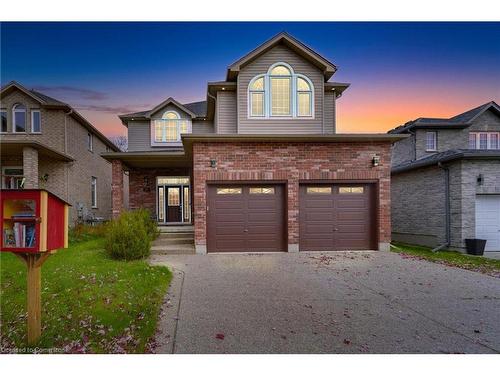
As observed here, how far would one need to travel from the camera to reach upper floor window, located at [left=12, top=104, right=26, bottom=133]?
14602 mm

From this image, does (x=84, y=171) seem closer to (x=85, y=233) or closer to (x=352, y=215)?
(x=85, y=233)

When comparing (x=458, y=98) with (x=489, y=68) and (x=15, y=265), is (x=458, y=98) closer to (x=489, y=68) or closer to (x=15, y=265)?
(x=489, y=68)

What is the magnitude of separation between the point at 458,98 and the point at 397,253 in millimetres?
6657

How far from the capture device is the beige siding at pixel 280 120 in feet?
37.2

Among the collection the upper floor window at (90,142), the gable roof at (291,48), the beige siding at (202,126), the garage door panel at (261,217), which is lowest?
the garage door panel at (261,217)

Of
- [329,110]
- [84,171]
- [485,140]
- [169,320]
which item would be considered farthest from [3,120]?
[485,140]

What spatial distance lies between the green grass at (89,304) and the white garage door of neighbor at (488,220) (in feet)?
36.3

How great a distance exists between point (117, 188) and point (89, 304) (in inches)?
322

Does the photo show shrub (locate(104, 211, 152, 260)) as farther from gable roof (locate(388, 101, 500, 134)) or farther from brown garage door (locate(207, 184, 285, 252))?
gable roof (locate(388, 101, 500, 134))

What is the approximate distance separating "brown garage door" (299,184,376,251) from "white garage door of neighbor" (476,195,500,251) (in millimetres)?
4481

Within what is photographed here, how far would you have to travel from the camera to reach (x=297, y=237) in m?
9.53

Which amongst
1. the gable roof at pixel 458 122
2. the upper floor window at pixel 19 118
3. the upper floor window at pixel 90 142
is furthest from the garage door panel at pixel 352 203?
the upper floor window at pixel 19 118

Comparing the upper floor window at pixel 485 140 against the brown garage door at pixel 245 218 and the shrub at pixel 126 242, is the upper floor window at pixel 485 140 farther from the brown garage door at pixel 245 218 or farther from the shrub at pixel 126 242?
the shrub at pixel 126 242

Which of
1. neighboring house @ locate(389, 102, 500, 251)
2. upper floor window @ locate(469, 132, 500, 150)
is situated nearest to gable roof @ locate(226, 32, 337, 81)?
neighboring house @ locate(389, 102, 500, 251)
